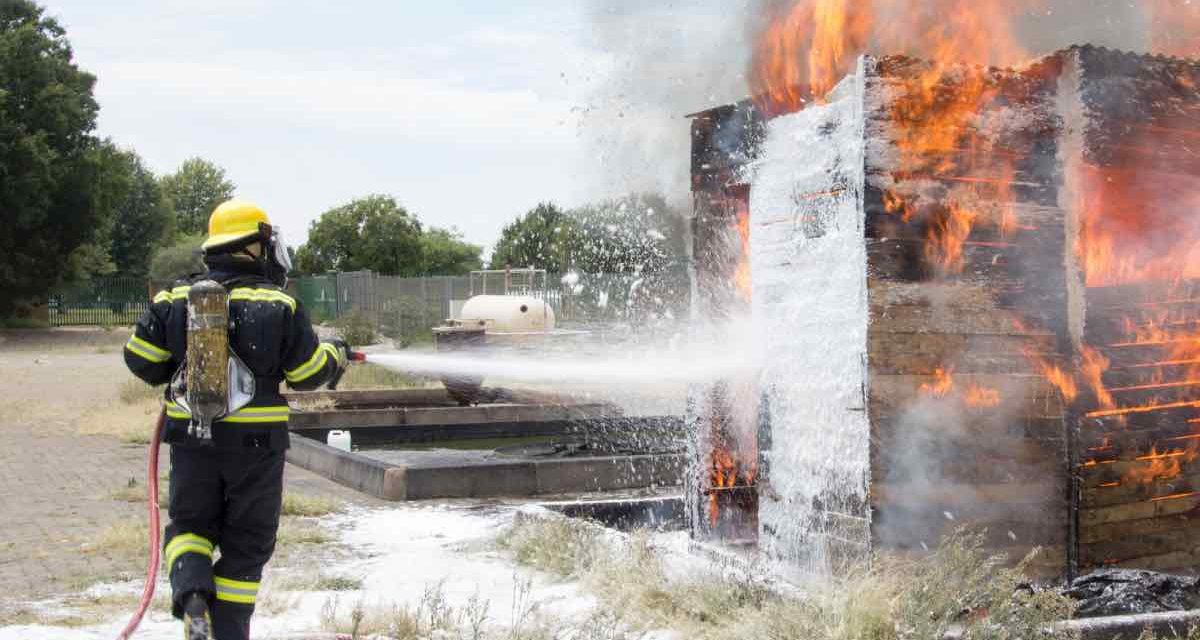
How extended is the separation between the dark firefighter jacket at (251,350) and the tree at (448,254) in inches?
2992

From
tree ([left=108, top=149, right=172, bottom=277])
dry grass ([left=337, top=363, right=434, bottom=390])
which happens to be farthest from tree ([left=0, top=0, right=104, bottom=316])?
tree ([left=108, top=149, right=172, bottom=277])

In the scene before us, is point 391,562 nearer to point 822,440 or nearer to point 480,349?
point 822,440

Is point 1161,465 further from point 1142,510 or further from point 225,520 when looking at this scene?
point 225,520

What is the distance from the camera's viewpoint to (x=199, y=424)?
4.64 m

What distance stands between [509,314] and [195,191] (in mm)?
74574

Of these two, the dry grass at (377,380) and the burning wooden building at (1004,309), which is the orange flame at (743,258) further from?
the dry grass at (377,380)

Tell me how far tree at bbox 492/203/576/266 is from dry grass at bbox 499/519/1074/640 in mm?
55542

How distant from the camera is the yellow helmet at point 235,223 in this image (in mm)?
4973

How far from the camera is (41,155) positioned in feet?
119

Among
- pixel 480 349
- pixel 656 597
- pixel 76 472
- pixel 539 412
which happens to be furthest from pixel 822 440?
pixel 480 349

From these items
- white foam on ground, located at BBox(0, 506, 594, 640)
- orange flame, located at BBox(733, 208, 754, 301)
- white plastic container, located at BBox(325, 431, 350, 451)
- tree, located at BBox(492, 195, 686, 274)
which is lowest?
white foam on ground, located at BBox(0, 506, 594, 640)

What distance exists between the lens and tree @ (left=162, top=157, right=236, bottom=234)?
91700 millimetres

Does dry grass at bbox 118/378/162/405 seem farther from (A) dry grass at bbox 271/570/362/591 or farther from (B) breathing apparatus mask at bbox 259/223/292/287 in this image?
(B) breathing apparatus mask at bbox 259/223/292/287

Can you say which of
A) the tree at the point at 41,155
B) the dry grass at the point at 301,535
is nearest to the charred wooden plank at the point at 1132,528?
the dry grass at the point at 301,535
